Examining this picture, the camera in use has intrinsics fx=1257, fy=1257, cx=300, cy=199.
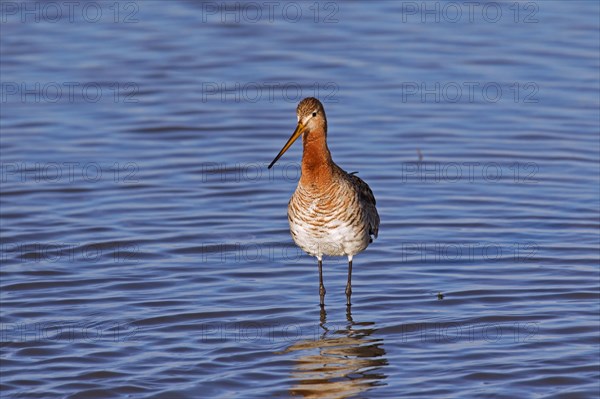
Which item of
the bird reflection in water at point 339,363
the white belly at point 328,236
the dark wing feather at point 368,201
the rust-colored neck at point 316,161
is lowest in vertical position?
the bird reflection in water at point 339,363

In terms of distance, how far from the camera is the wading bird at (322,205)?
1118 centimetres

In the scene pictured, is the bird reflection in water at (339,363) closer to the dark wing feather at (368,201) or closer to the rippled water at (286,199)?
the rippled water at (286,199)

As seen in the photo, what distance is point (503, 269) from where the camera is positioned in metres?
12.1

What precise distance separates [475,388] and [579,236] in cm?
413

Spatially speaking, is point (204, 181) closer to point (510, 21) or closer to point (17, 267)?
point (17, 267)

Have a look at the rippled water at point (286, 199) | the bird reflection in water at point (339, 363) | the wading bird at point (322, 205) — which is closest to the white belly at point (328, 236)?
the wading bird at point (322, 205)

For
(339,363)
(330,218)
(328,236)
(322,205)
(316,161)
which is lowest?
(339,363)

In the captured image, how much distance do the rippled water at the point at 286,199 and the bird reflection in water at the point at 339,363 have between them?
3cm

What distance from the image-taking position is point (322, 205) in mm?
11156

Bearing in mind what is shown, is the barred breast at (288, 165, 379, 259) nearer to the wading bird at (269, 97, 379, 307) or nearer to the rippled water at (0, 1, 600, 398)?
the wading bird at (269, 97, 379, 307)

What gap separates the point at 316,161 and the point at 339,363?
221cm

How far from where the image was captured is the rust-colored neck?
1130 cm

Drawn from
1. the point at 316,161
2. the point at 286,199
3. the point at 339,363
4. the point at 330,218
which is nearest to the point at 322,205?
the point at 330,218

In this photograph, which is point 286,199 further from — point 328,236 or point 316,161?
point 328,236
